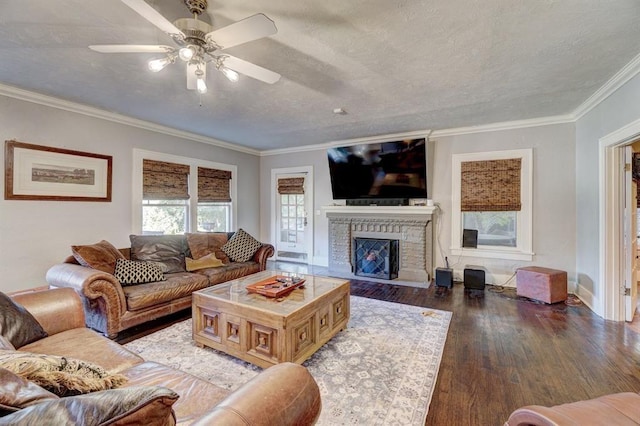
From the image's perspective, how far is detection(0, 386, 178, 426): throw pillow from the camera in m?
0.57

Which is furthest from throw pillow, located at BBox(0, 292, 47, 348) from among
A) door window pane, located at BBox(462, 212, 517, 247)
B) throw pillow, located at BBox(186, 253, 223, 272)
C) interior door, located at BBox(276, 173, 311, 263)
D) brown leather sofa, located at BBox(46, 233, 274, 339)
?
door window pane, located at BBox(462, 212, 517, 247)

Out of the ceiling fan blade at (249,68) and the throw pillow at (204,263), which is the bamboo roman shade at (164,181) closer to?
the throw pillow at (204,263)

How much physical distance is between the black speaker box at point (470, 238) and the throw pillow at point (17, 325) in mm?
4874

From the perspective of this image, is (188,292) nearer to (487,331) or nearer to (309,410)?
(309,410)

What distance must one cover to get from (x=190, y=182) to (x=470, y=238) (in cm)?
481

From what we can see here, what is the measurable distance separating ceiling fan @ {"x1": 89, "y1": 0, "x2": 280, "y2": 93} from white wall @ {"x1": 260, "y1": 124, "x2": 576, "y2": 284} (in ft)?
11.7

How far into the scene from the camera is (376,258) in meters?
4.79

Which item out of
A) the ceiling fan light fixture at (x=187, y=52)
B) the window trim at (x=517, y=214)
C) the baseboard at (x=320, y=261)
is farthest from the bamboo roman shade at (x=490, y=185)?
the ceiling fan light fixture at (x=187, y=52)

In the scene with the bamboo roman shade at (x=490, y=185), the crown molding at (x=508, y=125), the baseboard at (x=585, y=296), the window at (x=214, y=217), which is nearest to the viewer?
the baseboard at (x=585, y=296)

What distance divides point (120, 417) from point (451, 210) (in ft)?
15.8

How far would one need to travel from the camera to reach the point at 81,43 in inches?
86.4

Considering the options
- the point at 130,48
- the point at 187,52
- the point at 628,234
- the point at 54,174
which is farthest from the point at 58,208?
the point at 628,234

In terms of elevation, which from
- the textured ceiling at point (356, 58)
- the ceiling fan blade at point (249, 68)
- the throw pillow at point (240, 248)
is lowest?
the throw pillow at point (240, 248)

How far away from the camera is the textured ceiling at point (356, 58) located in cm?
182
